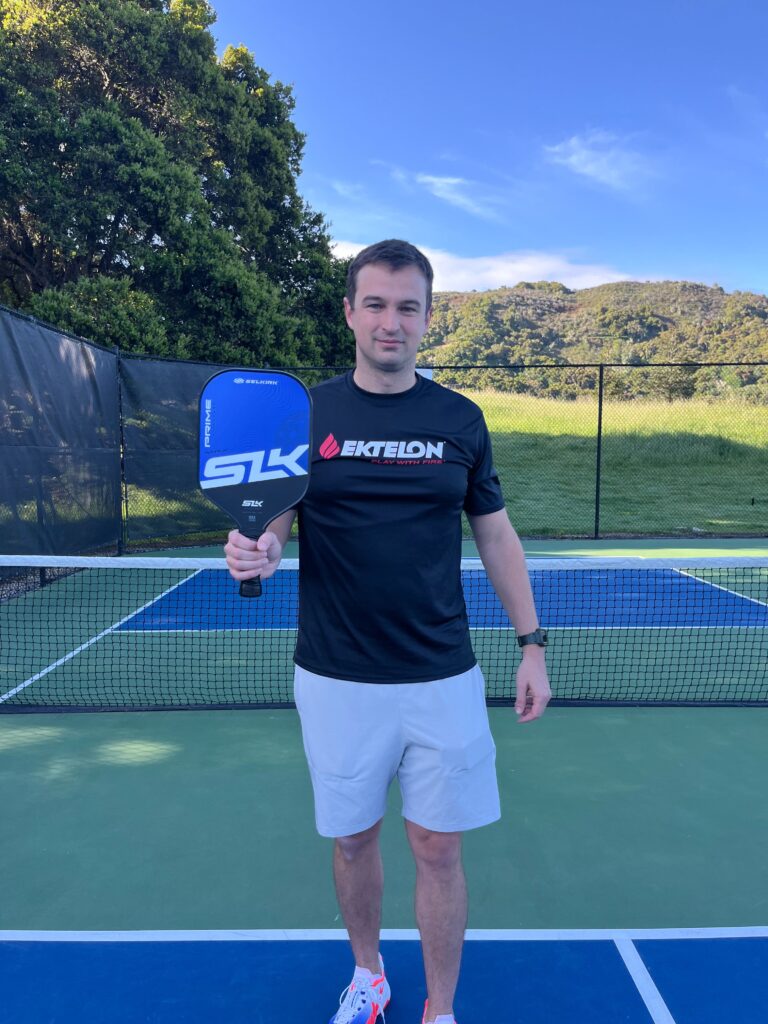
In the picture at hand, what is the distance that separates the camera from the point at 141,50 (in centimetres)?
1259

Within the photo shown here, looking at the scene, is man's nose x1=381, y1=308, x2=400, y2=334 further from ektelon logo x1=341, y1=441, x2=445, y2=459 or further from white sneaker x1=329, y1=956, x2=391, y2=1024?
white sneaker x1=329, y1=956, x2=391, y2=1024

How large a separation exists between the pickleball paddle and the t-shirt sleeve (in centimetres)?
44

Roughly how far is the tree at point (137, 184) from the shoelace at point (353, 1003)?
1079 cm

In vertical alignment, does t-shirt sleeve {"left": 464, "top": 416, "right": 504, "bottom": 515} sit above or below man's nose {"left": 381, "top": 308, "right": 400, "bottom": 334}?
below

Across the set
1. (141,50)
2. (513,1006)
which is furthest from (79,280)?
(513,1006)

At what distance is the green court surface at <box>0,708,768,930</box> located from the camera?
8.25ft

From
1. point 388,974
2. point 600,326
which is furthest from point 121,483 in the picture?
point 600,326

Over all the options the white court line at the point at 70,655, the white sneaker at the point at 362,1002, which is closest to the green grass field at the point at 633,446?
the white court line at the point at 70,655

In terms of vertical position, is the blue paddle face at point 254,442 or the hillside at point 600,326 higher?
the hillside at point 600,326

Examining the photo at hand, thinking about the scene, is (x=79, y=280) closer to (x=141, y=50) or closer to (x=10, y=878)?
(x=141, y=50)

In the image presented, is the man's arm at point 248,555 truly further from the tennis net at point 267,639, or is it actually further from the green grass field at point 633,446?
the green grass field at point 633,446

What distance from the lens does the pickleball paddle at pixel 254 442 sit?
1.74 meters

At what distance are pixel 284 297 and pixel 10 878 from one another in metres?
13.5

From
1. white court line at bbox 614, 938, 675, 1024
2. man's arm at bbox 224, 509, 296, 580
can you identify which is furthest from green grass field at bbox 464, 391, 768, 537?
man's arm at bbox 224, 509, 296, 580
